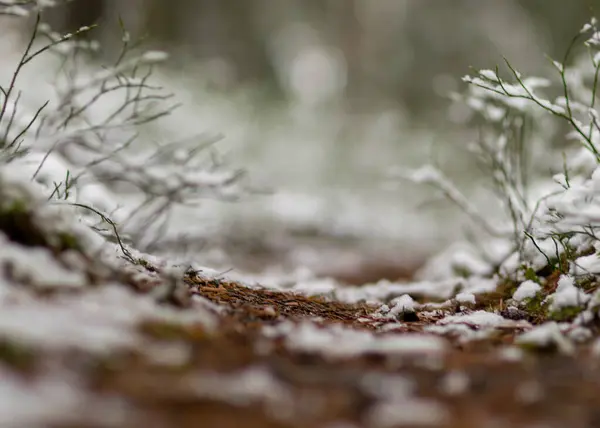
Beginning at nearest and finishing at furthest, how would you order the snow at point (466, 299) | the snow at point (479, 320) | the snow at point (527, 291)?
the snow at point (479, 320)
the snow at point (527, 291)
the snow at point (466, 299)

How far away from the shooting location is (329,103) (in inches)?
765

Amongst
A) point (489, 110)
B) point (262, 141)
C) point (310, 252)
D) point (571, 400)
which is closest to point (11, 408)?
point (571, 400)

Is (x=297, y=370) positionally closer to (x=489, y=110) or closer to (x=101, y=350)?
(x=101, y=350)

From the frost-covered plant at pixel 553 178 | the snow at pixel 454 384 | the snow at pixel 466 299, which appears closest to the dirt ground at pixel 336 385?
the snow at pixel 454 384

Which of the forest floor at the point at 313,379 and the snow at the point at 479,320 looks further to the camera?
the snow at the point at 479,320

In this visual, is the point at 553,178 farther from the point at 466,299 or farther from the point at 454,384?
the point at 454,384

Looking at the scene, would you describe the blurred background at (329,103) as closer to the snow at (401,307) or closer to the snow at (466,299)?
the snow at (466,299)

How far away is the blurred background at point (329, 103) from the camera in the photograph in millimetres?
8523

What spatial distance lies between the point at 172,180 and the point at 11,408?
3.05 m

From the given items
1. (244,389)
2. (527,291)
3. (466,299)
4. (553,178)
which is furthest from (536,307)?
(244,389)

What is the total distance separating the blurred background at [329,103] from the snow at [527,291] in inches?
71.0

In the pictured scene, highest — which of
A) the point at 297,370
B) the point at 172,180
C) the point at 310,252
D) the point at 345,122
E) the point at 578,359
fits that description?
the point at 345,122

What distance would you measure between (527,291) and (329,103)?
16.9 m

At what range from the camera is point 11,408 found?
4.02ft
